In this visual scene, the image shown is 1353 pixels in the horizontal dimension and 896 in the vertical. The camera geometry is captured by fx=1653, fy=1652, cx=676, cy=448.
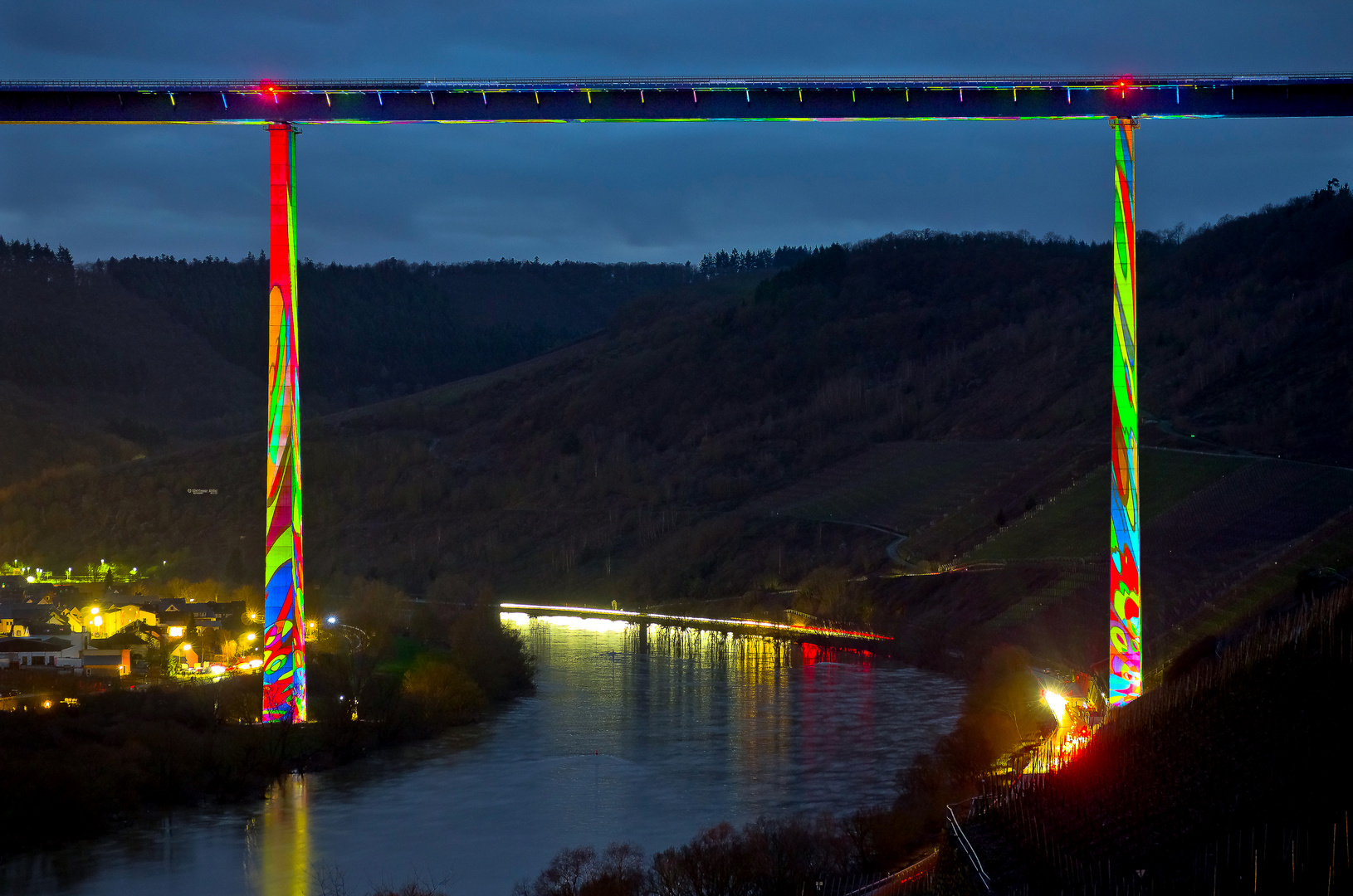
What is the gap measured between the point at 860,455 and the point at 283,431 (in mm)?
71304

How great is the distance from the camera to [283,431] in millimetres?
30188

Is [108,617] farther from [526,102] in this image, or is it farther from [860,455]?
[860,455]

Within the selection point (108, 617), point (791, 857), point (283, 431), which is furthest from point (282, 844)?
point (108, 617)

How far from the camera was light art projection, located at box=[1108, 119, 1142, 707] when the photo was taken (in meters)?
25.9

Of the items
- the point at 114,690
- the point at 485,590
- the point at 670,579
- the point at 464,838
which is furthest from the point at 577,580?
the point at 464,838

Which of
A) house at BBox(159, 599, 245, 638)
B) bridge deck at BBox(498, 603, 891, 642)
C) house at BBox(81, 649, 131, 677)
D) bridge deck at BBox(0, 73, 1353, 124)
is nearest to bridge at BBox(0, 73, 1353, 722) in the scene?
bridge deck at BBox(0, 73, 1353, 124)

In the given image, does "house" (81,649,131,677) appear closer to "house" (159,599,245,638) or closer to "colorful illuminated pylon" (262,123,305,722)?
"house" (159,599,245,638)

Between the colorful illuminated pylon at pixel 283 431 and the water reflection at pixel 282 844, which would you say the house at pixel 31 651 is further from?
the colorful illuminated pylon at pixel 283 431

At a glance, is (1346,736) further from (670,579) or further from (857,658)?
(670,579)

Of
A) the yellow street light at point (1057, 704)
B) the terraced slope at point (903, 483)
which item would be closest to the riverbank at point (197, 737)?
the yellow street light at point (1057, 704)

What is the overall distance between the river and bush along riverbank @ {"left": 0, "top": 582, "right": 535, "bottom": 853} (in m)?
0.72

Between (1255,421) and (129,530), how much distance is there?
68450 millimetres

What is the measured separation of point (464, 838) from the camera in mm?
31328

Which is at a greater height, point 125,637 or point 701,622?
point 125,637
